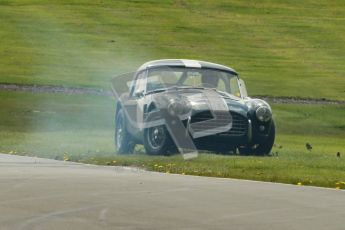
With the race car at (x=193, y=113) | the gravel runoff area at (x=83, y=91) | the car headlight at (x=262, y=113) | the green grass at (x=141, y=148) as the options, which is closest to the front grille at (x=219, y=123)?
the race car at (x=193, y=113)

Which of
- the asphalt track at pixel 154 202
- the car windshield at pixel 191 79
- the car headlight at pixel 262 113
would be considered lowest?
the asphalt track at pixel 154 202

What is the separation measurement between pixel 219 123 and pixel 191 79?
1786 mm

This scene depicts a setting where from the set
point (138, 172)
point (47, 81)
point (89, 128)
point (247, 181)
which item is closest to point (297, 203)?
point (247, 181)

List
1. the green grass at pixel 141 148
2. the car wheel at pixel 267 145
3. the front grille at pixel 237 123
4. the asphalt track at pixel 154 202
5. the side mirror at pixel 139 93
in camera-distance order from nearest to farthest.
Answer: the asphalt track at pixel 154 202 → the green grass at pixel 141 148 → the front grille at pixel 237 123 → the car wheel at pixel 267 145 → the side mirror at pixel 139 93

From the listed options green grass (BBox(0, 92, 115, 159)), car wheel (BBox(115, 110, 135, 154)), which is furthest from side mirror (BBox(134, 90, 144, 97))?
green grass (BBox(0, 92, 115, 159))

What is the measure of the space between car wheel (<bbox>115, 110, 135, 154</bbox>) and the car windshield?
114 cm

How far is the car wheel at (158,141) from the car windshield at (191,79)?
1273 millimetres

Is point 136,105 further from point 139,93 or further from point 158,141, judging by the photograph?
point 158,141

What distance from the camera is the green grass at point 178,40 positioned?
147ft

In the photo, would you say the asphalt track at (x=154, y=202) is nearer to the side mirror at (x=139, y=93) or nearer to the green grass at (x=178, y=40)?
the side mirror at (x=139, y=93)

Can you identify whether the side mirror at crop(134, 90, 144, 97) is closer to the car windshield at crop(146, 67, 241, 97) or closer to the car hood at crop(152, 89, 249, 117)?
the car windshield at crop(146, 67, 241, 97)

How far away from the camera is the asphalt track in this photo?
446 inches

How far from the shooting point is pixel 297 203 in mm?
13320

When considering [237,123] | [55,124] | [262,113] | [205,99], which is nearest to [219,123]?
[237,123]
